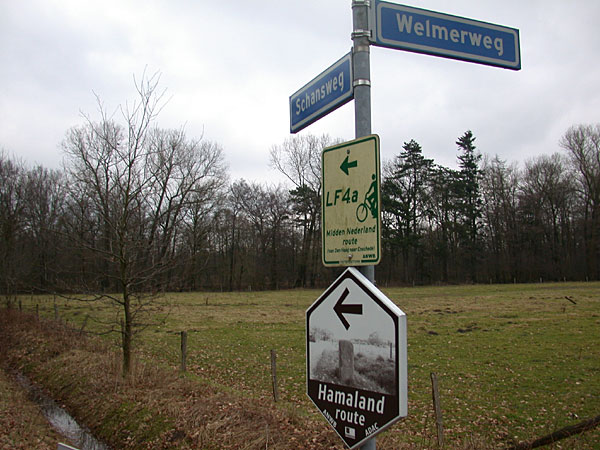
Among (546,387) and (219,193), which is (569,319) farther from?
(219,193)

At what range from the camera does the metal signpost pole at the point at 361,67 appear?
2906 millimetres

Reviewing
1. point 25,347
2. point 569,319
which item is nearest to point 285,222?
point 569,319

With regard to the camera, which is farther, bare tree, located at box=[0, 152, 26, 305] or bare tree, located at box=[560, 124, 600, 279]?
bare tree, located at box=[560, 124, 600, 279]

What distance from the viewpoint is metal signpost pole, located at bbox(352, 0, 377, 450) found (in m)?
2.91

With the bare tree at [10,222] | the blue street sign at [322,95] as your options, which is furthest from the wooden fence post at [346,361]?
the bare tree at [10,222]

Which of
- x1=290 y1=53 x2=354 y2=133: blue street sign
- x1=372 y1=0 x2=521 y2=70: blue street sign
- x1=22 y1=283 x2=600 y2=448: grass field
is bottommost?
x1=22 y1=283 x2=600 y2=448: grass field

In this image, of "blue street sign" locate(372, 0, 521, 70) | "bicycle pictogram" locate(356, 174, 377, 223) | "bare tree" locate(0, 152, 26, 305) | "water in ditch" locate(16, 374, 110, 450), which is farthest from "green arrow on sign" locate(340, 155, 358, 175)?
"bare tree" locate(0, 152, 26, 305)

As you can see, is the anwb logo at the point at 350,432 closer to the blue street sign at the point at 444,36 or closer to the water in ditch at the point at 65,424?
the blue street sign at the point at 444,36

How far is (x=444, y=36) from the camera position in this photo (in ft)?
11.2

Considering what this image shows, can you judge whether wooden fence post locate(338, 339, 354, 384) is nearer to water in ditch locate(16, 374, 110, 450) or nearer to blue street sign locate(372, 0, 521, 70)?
blue street sign locate(372, 0, 521, 70)

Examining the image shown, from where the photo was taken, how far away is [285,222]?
212ft

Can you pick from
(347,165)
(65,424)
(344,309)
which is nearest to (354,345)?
(344,309)

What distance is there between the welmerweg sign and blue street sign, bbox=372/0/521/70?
5.65 feet

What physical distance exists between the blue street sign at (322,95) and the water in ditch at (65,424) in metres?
6.40
